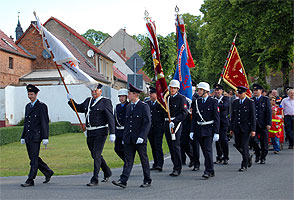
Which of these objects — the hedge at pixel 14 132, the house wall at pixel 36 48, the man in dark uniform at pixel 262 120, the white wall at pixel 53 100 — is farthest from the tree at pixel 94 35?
the man in dark uniform at pixel 262 120

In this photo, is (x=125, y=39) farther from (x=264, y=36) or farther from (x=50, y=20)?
(x=264, y=36)

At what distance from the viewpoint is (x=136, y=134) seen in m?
8.55

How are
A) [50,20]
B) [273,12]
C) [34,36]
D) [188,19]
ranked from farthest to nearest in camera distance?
[188,19], [50,20], [34,36], [273,12]

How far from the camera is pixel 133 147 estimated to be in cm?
860

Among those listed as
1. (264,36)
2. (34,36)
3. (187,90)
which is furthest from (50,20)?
(187,90)

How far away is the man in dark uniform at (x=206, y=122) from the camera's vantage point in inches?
379

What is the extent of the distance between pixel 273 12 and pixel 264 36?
155cm

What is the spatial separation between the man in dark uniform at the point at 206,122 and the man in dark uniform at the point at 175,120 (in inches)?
15.1

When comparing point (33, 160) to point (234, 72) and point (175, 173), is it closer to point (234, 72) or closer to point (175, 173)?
point (175, 173)

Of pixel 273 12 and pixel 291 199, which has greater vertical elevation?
pixel 273 12

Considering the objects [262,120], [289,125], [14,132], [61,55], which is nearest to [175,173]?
[61,55]

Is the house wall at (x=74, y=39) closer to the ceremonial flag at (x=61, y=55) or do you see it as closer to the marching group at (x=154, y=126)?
the marching group at (x=154, y=126)

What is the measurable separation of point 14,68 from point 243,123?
28.8m

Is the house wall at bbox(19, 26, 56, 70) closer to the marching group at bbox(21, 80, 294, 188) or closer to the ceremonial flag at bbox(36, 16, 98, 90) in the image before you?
the marching group at bbox(21, 80, 294, 188)
